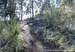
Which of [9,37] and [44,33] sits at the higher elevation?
[9,37]

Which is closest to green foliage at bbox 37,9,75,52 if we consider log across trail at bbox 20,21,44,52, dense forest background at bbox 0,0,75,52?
dense forest background at bbox 0,0,75,52

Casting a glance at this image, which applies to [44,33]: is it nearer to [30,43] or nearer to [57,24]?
[57,24]

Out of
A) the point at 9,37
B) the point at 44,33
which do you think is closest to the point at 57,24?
the point at 44,33

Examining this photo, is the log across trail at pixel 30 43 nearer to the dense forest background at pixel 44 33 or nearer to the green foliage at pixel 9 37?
the dense forest background at pixel 44 33

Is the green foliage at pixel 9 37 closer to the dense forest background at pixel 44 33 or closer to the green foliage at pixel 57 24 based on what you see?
the dense forest background at pixel 44 33

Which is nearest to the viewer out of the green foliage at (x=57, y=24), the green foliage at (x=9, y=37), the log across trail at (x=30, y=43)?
the green foliage at (x=9, y=37)

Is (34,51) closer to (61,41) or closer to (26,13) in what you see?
(61,41)

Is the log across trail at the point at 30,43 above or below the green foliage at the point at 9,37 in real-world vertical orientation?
below

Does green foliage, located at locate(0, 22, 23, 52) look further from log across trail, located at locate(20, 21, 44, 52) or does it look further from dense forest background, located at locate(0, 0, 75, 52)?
log across trail, located at locate(20, 21, 44, 52)

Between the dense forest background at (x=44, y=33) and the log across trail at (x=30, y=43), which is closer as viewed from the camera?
the dense forest background at (x=44, y=33)

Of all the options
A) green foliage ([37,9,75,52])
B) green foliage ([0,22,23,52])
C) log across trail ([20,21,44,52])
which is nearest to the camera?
green foliage ([0,22,23,52])

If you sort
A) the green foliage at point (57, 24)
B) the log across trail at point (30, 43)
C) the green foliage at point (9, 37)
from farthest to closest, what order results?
the green foliage at point (57, 24) < the log across trail at point (30, 43) < the green foliage at point (9, 37)

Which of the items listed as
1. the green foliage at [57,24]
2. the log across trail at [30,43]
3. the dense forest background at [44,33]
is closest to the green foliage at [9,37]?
the dense forest background at [44,33]

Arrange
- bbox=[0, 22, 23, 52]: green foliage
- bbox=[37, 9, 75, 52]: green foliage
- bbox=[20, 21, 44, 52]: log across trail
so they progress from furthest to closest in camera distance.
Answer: bbox=[37, 9, 75, 52]: green foliage, bbox=[20, 21, 44, 52]: log across trail, bbox=[0, 22, 23, 52]: green foliage
